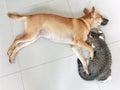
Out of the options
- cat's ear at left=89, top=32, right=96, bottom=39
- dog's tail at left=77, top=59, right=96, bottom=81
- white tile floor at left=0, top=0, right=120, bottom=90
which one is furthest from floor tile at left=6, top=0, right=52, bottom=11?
dog's tail at left=77, top=59, right=96, bottom=81

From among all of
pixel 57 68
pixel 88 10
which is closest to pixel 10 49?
pixel 57 68

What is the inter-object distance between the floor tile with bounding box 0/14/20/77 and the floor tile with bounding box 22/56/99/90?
0.10 meters

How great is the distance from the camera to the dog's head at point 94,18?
1747 millimetres

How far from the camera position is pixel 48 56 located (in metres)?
1.77

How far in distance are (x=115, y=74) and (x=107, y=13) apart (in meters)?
0.48

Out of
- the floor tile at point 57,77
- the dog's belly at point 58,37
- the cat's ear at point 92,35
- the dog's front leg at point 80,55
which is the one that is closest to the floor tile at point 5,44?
the floor tile at point 57,77

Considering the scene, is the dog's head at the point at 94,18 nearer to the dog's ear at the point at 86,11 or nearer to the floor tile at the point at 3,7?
the dog's ear at the point at 86,11

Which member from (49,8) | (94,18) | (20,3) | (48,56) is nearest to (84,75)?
(48,56)

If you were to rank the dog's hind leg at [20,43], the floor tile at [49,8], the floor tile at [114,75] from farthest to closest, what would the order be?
1. the floor tile at [49,8]
2. the dog's hind leg at [20,43]
3. the floor tile at [114,75]

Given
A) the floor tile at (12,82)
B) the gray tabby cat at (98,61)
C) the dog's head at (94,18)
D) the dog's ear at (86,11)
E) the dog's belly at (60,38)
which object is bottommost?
the floor tile at (12,82)

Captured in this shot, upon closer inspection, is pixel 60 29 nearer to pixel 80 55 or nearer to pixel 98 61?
pixel 80 55

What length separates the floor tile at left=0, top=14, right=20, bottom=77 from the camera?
5.72 ft

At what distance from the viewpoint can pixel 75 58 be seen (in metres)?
1.74

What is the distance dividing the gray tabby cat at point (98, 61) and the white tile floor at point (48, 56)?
4cm
